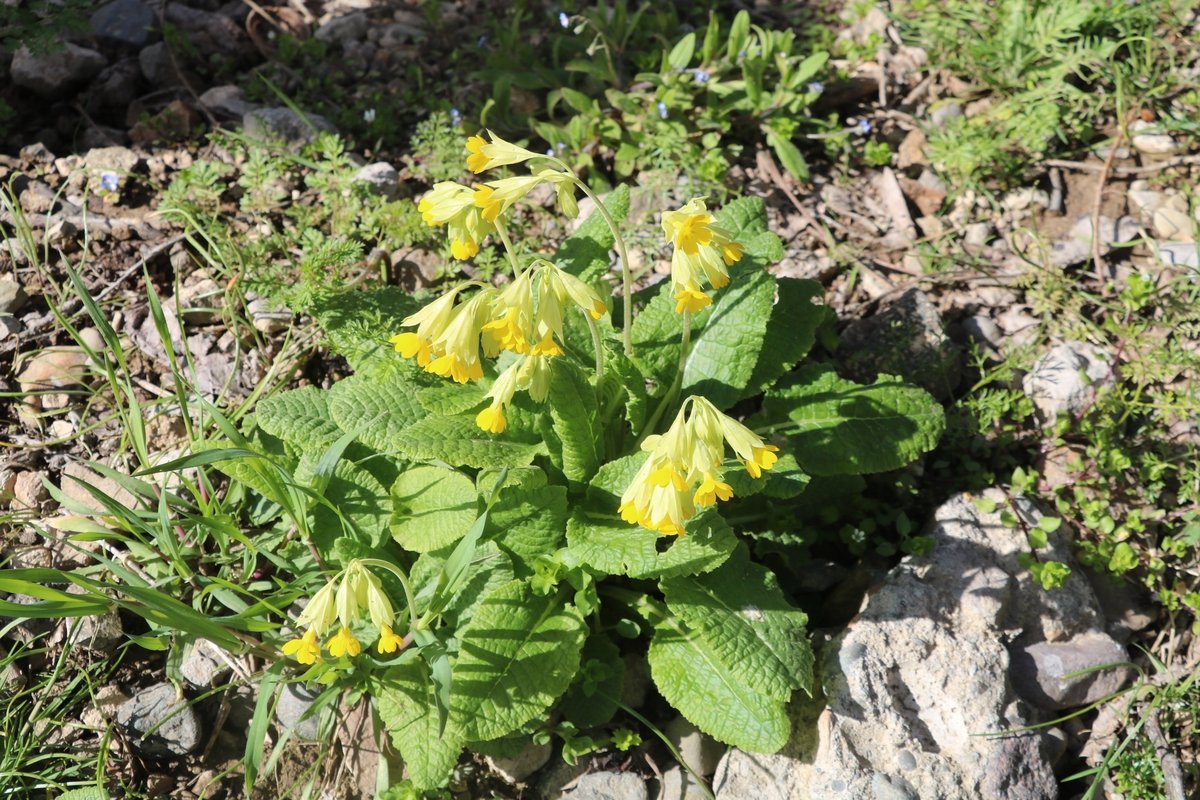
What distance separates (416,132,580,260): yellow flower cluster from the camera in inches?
106

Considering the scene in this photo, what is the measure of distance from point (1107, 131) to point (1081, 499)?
7.11 feet

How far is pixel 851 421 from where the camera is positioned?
11.3 ft

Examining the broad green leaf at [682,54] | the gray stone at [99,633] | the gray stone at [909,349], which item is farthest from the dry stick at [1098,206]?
the gray stone at [99,633]

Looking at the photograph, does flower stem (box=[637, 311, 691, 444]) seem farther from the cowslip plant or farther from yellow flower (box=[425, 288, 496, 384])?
yellow flower (box=[425, 288, 496, 384])

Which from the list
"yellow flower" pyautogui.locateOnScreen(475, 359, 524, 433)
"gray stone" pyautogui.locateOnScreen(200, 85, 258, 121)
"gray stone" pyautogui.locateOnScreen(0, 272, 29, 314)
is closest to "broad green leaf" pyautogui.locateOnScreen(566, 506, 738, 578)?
"yellow flower" pyautogui.locateOnScreen(475, 359, 524, 433)

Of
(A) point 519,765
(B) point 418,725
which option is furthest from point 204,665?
(A) point 519,765

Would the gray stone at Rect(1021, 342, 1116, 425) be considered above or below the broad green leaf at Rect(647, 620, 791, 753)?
above

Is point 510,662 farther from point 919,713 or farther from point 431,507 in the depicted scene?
point 919,713

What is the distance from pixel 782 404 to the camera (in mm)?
3580

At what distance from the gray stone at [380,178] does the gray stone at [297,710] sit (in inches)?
90.1

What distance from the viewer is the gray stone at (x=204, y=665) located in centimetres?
332

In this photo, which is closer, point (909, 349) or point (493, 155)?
point (493, 155)

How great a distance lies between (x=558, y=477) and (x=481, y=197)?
112cm

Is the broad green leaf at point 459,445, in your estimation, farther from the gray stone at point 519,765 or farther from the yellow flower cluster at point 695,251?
the gray stone at point 519,765
